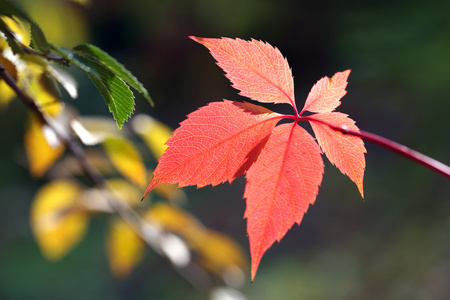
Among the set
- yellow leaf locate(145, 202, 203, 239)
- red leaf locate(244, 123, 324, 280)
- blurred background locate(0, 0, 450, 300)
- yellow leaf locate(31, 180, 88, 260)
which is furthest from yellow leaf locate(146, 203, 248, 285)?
blurred background locate(0, 0, 450, 300)

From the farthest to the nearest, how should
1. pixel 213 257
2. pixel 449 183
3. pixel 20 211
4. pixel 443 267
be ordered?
pixel 20 211 < pixel 449 183 < pixel 443 267 < pixel 213 257

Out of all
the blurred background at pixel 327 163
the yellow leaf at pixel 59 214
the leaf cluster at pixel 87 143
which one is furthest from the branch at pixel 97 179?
the blurred background at pixel 327 163

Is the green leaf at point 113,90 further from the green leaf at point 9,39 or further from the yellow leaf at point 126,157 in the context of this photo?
the yellow leaf at point 126,157

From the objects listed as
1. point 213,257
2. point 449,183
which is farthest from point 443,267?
point 213,257

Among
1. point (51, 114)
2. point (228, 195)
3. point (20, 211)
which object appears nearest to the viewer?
point (51, 114)

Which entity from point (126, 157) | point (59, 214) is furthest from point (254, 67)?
point (59, 214)

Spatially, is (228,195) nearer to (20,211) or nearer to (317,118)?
(20,211)

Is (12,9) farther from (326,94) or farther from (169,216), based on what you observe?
(169,216)
